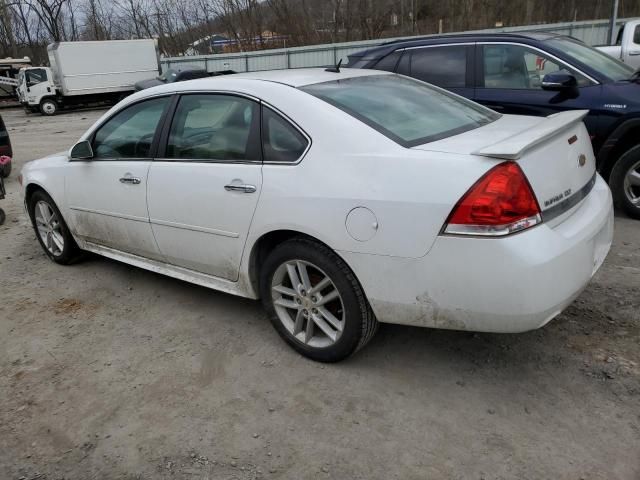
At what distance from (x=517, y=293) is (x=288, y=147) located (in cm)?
140

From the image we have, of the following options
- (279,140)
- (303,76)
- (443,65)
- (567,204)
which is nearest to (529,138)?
(567,204)

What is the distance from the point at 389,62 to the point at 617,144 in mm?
2531

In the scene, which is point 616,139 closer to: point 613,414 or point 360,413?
point 613,414

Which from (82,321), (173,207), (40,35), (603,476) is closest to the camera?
(603,476)

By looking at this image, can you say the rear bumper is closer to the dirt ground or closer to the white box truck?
the dirt ground

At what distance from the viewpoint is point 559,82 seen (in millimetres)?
5008

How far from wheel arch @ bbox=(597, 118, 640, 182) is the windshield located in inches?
20.7

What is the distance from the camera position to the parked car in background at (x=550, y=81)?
16.6 feet

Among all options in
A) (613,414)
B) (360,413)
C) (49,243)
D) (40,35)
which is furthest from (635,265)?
(40,35)

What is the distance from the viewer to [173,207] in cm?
349

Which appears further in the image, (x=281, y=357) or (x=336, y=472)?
(x=281, y=357)

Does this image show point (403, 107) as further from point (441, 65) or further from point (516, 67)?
point (441, 65)

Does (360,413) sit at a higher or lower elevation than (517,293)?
lower

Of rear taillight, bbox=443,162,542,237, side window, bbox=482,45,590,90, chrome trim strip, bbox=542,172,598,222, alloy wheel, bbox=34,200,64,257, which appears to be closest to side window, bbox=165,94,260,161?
rear taillight, bbox=443,162,542,237
